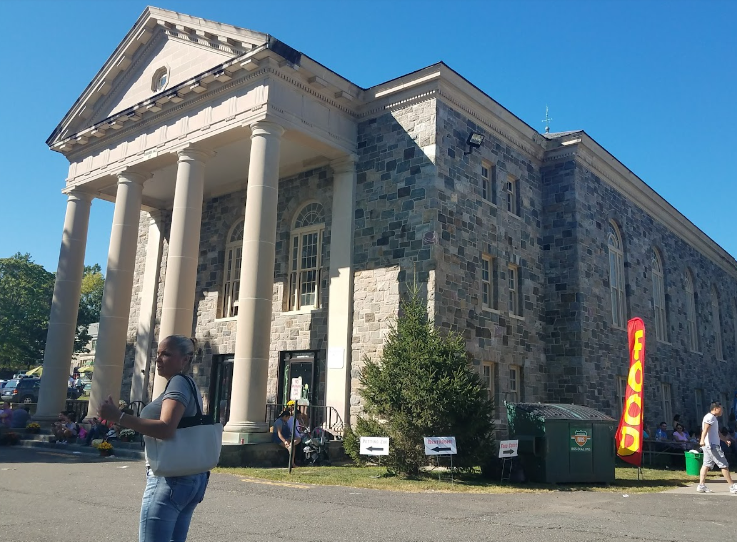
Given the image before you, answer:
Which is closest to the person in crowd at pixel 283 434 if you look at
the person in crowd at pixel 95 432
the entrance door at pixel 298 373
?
the entrance door at pixel 298 373

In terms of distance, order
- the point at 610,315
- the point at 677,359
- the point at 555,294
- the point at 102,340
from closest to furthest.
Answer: the point at 102,340
the point at 555,294
the point at 610,315
the point at 677,359

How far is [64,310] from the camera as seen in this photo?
21953mm

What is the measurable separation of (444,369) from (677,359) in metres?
19.5

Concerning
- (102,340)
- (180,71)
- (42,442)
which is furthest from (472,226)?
(42,442)

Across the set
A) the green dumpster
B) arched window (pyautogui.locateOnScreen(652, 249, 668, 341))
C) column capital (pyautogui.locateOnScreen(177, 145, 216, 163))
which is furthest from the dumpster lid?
arched window (pyautogui.locateOnScreen(652, 249, 668, 341))

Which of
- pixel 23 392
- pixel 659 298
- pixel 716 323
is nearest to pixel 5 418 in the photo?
pixel 23 392

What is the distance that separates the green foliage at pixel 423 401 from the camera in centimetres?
1343

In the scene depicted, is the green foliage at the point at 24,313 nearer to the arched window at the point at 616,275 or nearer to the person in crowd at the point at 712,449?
the arched window at the point at 616,275

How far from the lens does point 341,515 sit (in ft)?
28.7

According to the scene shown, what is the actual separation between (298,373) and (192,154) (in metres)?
7.42

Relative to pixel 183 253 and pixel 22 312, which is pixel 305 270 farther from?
pixel 22 312

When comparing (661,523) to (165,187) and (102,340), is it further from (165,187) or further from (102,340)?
(165,187)

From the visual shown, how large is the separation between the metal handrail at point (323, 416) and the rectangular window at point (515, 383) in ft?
18.9

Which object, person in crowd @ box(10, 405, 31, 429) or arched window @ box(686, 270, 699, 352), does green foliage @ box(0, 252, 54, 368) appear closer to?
person in crowd @ box(10, 405, 31, 429)
